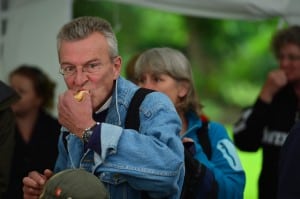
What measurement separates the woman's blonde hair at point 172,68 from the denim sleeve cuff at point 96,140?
101cm

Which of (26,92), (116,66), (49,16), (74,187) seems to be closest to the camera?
(74,187)

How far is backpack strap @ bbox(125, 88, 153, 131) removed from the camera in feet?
8.25

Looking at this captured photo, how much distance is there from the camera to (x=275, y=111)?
442 centimetres

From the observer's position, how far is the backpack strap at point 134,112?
8.25 feet

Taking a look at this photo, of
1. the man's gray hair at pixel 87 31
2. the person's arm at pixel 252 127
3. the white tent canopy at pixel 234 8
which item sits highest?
the man's gray hair at pixel 87 31

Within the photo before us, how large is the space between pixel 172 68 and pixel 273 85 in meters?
1.31

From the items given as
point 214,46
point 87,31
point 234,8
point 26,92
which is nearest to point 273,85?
point 234,8

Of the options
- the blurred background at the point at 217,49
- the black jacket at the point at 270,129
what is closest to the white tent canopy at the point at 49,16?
the black jacket at the point at 270,129

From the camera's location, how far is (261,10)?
14.3ft

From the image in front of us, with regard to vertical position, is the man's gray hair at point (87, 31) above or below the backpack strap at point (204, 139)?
above

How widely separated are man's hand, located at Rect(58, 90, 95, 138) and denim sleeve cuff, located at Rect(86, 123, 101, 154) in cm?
4

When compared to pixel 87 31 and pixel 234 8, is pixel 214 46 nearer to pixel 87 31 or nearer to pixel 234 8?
pixel 234 8

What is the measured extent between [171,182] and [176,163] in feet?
0.21

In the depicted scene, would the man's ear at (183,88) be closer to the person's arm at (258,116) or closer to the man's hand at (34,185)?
the man's hand at (34,185)
